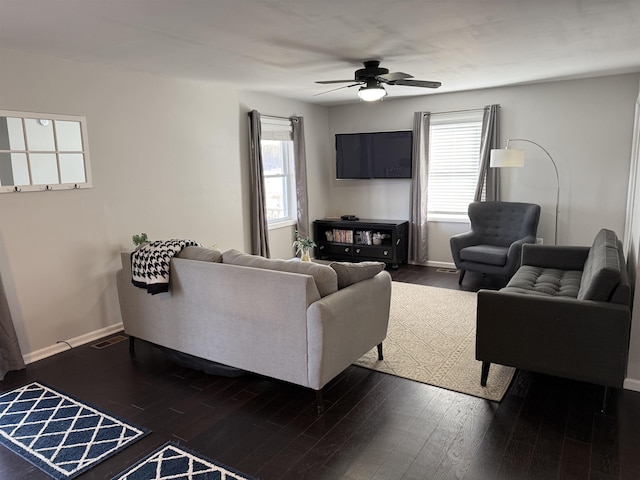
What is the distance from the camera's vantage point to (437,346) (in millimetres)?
3629

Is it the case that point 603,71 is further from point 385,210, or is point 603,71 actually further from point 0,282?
point 0,282

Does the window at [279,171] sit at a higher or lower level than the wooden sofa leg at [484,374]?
higher

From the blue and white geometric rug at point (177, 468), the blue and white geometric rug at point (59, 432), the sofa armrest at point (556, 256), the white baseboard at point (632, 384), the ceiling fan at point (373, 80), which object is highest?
the ceiling fan at point (373, 80)

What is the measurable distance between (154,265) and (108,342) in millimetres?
1219

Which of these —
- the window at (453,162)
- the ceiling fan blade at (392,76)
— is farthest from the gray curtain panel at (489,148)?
the ceiling fan blade at (392,76)

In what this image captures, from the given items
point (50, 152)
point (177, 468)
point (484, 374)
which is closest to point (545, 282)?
point (484, 374)

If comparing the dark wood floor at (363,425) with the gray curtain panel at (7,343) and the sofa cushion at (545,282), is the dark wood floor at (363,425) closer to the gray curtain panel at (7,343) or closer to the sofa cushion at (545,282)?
the gray curtain panel at (7,343)

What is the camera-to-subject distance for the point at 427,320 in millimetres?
4234

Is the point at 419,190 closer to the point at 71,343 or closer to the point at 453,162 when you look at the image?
the point at 453,162

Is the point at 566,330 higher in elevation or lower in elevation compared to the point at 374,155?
lower

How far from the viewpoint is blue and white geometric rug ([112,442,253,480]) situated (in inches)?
84.4

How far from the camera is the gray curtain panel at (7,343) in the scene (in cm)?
320

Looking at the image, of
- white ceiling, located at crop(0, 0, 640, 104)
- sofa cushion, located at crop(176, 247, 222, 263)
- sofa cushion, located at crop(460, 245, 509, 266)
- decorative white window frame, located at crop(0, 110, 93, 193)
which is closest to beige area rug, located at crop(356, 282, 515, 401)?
sofa cushion, located at crop(460, 245, 509, 266)

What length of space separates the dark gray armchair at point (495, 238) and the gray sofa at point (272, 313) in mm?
2378
